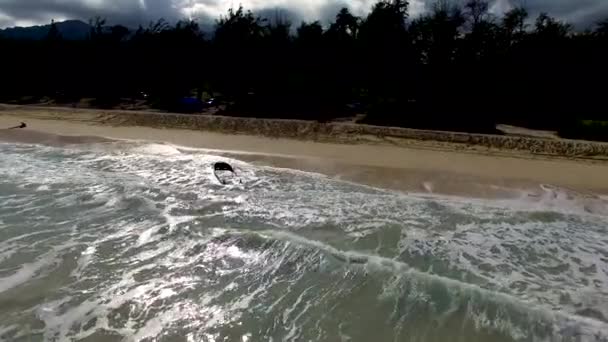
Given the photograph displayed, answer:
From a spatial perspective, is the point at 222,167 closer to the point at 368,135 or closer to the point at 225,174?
the point at 225,174

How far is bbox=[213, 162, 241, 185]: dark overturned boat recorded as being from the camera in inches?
446

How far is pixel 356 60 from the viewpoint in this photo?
2900 centimetres

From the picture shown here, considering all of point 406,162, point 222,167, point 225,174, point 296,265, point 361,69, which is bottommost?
point 296,265

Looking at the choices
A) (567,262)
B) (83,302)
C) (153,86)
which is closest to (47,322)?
(83,302)

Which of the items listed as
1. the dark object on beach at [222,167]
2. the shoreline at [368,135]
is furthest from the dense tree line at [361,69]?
the dark object on beach at [222,167]

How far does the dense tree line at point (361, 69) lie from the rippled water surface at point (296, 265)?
476 inches

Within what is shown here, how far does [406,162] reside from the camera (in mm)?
13688

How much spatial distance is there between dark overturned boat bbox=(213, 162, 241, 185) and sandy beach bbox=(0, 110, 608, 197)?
1.75 meters

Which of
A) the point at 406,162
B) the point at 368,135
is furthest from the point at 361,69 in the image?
the point at 406,162

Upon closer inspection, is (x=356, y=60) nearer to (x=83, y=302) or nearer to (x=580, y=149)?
(x=580, y=149)

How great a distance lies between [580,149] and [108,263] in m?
13.3

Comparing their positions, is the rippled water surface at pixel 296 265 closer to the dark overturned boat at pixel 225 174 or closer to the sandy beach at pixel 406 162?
the dark overturned boat at pixel 225 174

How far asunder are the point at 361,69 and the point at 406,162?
1630cm

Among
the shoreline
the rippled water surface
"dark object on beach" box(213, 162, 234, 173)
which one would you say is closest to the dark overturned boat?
"dark object on beach" box(213, 162, 234, 173)
